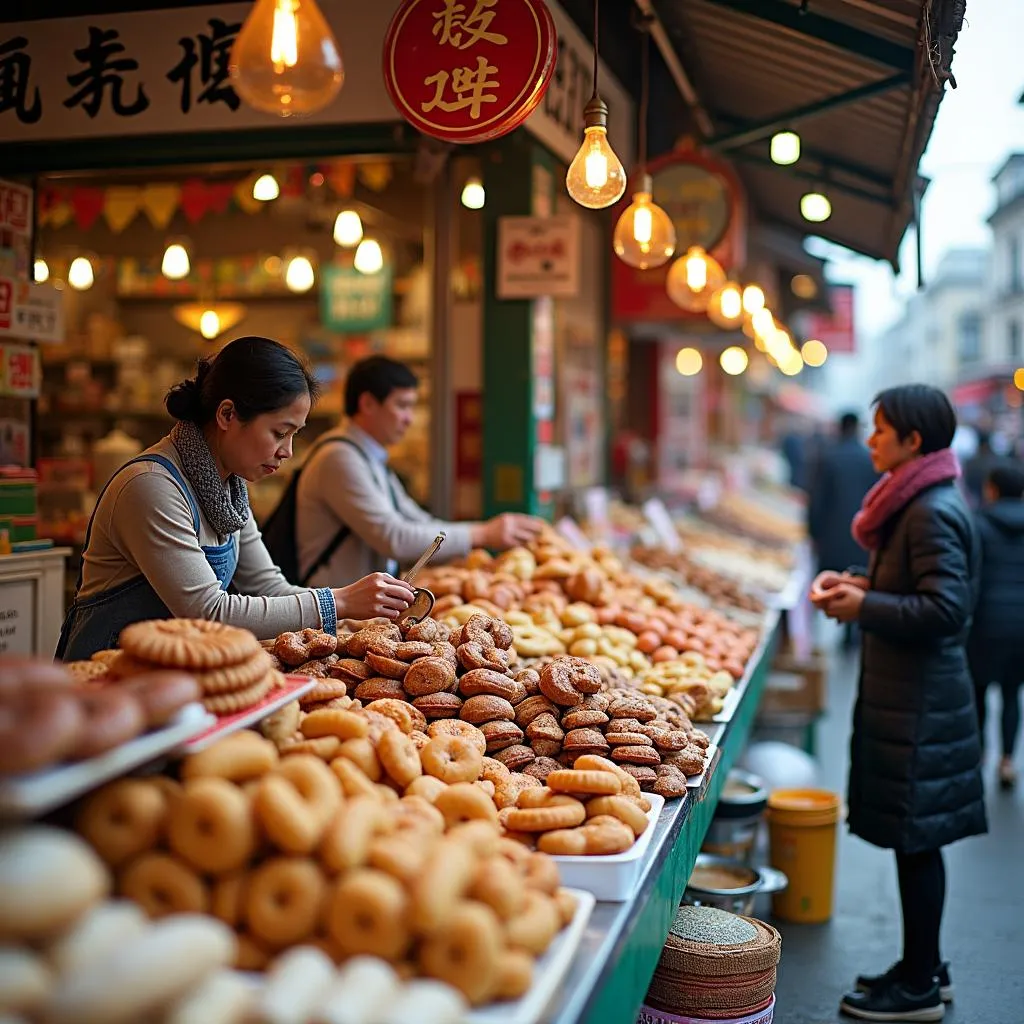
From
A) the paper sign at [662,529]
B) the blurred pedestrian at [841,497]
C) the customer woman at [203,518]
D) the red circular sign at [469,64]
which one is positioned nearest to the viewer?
the customer woman at [203,518]

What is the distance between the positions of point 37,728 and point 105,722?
0.12 m

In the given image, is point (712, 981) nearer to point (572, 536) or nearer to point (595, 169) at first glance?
point (595, 169)

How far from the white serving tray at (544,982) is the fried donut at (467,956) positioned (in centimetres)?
4

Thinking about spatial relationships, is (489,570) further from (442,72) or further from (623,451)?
(623,451)

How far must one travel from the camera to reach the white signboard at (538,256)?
6.33 metres

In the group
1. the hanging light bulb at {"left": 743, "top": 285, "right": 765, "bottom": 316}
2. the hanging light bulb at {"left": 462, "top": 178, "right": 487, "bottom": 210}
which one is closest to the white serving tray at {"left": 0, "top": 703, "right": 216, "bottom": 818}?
the hanging light bulb at {"left": 462, "top": 178, "right": 487, "bottom": 210}

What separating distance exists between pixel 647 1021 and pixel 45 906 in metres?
2.28

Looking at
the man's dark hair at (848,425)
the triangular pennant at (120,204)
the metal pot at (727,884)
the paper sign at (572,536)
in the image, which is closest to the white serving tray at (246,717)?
the metal pot at (727,884)

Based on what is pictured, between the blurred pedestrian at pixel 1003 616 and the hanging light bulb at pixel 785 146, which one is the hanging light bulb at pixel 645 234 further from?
the blurred pedestrian at pixel 1003 616

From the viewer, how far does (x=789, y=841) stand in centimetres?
523

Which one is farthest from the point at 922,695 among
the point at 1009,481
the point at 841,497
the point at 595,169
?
the point at 841,497

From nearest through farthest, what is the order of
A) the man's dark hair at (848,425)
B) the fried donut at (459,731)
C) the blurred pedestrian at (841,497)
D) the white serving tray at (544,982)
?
1. the white serving tray at (544,982)
2. the fried donut at (459,731)
3. the blurred pedestrian at (841,497)
4. the man's dark hair at (848,425)

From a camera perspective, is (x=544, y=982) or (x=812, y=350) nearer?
(x=544, y=982)

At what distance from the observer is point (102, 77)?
19.4 feet
